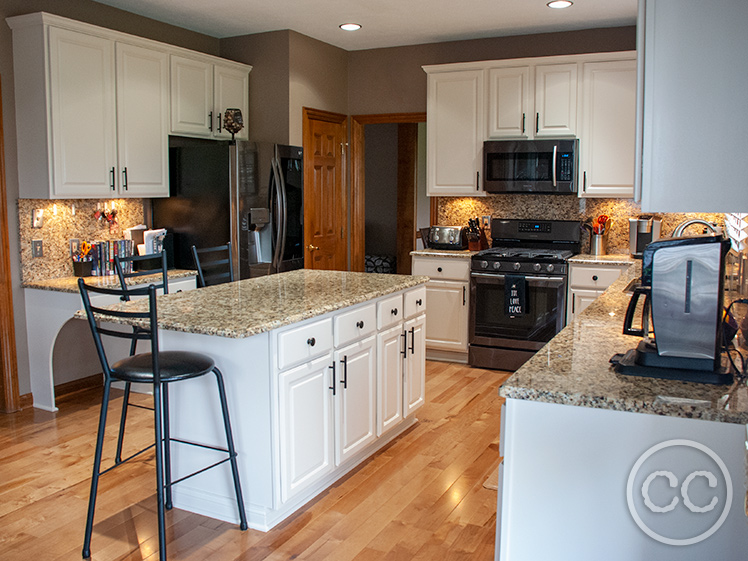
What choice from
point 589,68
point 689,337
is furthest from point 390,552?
point 589,68

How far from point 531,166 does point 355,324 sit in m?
2.62

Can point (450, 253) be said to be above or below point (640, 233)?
below

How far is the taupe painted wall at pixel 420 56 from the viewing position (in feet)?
17.6

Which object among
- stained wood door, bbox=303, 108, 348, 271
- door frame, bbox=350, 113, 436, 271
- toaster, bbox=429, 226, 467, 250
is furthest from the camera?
door frame, bbox=350, 113, 436, 271

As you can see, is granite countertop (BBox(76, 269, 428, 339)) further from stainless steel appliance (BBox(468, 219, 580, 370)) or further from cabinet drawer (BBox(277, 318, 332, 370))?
stainless steel appliance (BBox(468, 219, 580, 370))

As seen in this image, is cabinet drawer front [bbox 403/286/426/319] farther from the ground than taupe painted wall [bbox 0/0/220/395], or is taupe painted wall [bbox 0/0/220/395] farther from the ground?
taupe painted wall [bbox 0/0/220/395]

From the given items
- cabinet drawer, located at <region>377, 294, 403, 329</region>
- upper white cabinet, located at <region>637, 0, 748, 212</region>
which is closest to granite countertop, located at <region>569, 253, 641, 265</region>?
cabinet drawer, located at <region>377, 294, 403, 329</region>

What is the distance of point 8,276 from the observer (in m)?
4.17

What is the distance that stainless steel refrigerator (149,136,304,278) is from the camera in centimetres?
479

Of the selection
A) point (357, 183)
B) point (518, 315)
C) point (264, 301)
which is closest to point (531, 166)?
point (518, 315)

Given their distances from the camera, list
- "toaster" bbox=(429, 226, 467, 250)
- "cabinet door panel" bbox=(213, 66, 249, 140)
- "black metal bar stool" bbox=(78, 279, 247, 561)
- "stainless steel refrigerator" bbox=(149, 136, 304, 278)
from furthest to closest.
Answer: "toaster" bbox=(429, 226, 467, 250) → "cabinet door panel" bbox=(213, 66, 249, 140) → "stainless steel refrigerator" bbox=(149, 136, 304, 278) → "black metal bar stool" bbox=(78, 279, 247, 561)

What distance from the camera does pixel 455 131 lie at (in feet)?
18.1

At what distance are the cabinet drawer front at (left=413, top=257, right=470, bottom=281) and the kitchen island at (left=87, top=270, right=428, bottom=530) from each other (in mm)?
1929

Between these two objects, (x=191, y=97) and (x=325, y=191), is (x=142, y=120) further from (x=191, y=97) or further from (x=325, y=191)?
(x=325, y=191)
